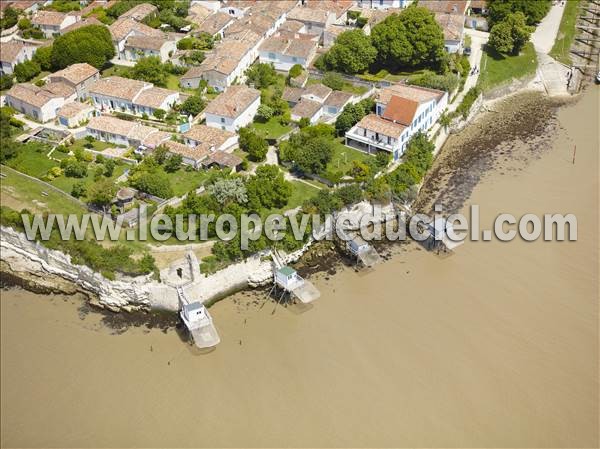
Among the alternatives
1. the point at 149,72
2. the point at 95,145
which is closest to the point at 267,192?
the point at 95,145

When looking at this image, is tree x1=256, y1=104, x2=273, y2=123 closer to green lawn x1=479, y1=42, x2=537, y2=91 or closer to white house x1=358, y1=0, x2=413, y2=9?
green lawn x1=479, y1=42, x2=537, y2=91

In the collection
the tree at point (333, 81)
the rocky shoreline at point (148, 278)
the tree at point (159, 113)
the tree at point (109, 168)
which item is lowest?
the rocky shoreline at point (148, 278)

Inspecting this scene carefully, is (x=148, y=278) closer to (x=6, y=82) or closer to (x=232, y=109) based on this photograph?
(x=232, y=109)

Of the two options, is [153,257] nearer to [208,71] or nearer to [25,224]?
[25,224]

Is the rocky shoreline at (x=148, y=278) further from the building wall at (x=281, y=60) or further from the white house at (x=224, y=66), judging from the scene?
the white house at (x=224, y=66)

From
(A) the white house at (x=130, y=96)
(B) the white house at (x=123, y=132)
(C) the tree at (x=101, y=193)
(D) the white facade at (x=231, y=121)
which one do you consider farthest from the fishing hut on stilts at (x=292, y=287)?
(A) the white house at (x=130, y=96)

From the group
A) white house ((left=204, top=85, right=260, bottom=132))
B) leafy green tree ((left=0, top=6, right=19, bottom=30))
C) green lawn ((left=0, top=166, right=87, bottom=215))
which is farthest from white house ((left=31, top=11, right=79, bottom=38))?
green lawn ((left=0, top=166, right=87, bottom=215))
